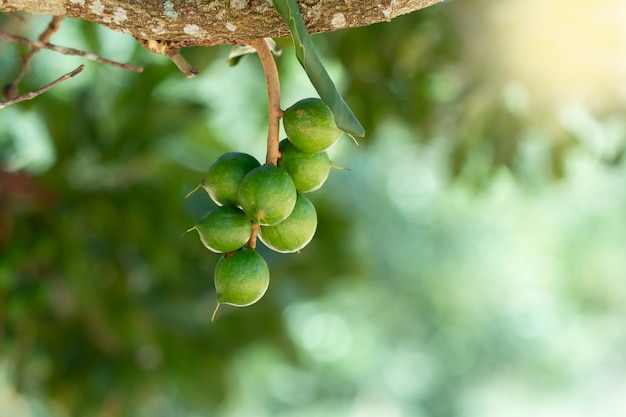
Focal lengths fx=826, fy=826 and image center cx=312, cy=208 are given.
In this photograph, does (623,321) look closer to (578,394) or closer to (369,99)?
(578,394)

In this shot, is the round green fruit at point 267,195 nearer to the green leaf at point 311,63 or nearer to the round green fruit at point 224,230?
the round green fruit at point 224,230

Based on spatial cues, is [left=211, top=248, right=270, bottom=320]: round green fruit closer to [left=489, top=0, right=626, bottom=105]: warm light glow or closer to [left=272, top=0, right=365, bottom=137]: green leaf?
[left=272, top=0, right=365, bottom=137]: green leaf

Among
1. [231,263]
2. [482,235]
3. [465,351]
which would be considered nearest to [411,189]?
[482,235]

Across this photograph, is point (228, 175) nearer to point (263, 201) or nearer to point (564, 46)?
point (263, 201)

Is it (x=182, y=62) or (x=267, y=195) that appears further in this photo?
(x=182, y=62)

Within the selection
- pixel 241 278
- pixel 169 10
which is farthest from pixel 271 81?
pixel 241 278

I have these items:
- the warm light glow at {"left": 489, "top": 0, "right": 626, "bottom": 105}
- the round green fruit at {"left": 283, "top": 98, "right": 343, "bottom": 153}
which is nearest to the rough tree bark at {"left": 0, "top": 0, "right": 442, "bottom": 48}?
the round green fruit at {"left": 283, "top": 98, "right": 343, "bottom": 153}
